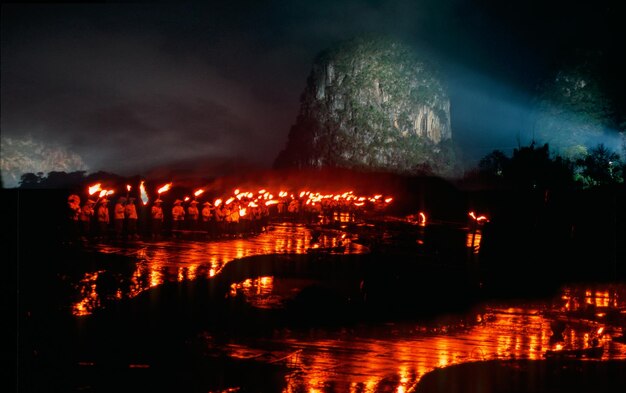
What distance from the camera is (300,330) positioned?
813cm

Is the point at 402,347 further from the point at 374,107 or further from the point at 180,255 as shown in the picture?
the point at 374,107

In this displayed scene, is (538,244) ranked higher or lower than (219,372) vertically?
higher

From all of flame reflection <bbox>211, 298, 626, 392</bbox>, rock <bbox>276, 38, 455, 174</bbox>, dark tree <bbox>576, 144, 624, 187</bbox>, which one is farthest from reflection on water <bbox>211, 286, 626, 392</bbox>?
rock <bbox>276, 38, 455, 174</bbox>

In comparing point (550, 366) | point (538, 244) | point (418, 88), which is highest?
point (418, 88)

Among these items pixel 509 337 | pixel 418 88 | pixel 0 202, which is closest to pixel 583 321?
pixel 509 337

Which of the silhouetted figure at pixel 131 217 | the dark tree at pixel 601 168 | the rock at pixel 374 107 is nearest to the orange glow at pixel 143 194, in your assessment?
the silhouetted figure at pixel 131 217

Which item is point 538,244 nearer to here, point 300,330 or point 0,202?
point 300,330

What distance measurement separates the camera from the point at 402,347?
756 centimetres

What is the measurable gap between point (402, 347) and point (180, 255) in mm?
9712

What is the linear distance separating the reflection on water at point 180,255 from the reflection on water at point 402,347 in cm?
407

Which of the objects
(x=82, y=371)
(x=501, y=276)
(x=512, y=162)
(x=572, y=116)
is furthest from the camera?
(x=572, y=116)

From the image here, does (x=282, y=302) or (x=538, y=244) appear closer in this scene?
(x=282, y=302)

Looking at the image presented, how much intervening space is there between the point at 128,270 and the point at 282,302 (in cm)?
473

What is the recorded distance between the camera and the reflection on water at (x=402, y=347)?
6.20 m
